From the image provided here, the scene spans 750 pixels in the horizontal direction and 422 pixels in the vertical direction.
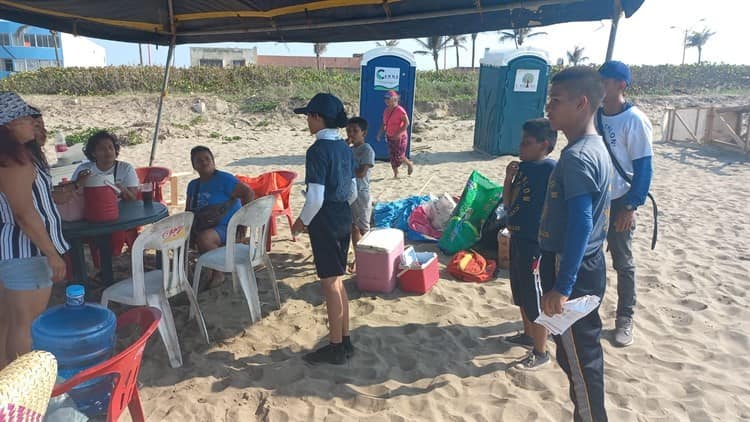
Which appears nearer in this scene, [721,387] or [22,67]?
[721,387]

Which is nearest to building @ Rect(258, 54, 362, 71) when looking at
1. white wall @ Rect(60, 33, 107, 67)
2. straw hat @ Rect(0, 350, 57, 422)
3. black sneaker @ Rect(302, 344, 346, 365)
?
white wall @ Rect(60, 33, 107, 67)

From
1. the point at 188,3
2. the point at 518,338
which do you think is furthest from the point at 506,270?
the point at 188,3

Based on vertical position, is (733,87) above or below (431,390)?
above

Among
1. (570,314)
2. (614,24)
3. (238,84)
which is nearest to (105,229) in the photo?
(570,314)

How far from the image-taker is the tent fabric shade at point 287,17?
4.61 meters

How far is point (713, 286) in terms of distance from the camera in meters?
4.48

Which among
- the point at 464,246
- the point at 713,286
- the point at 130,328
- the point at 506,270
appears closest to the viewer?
the point at 130,328

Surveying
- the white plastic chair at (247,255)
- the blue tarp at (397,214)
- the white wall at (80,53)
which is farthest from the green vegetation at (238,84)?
the white wall at (80,53)

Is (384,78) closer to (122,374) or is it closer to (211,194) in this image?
(211,194)

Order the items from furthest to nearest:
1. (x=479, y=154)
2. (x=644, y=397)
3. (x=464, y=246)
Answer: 1. (x=479, y=154)
2. (x=464, y=246)
3. (x=644, y=397)

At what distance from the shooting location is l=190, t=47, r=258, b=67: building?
1800 inches

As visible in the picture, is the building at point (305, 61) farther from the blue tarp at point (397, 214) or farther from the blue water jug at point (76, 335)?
the blue water jug at point (76, 335)

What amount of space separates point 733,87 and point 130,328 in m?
37.9

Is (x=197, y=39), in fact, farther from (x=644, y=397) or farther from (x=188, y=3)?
(x=644, y=397)
